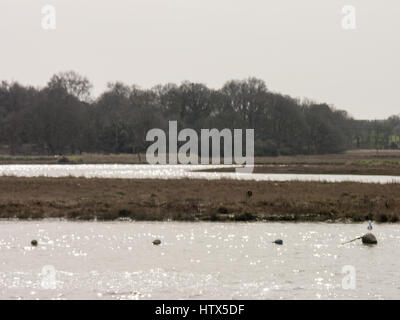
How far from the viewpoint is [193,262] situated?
24.6m

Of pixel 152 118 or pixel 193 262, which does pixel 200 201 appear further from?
pixel 152 118

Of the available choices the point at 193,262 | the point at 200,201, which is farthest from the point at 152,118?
the point at 193,262

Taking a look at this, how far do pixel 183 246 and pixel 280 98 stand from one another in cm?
11627

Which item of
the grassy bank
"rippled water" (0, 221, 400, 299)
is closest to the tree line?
the grassy bank

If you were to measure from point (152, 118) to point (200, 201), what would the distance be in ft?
284

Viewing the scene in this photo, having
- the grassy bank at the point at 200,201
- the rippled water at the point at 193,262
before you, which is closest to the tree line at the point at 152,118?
the grassy bank at the point at 200,201

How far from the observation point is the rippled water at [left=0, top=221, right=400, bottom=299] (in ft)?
66.4

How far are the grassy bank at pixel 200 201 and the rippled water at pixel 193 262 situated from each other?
2615mm

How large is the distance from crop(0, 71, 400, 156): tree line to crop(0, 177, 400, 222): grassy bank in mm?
78294

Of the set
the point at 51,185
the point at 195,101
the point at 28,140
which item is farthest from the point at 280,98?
the point at 51,185
